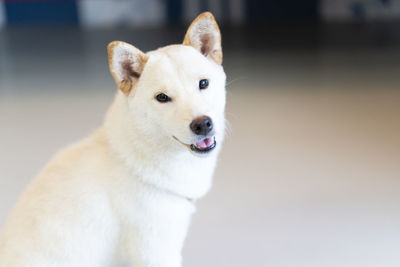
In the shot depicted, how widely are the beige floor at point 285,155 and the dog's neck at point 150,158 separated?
474 millimetres

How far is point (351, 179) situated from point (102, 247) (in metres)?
1.41

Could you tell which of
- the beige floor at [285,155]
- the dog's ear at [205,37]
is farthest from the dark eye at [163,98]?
the beige floor at [285,155]

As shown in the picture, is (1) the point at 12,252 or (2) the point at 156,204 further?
(2) the point at 156,204

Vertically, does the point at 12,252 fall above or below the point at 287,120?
above

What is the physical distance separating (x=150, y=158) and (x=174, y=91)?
232 millimetres

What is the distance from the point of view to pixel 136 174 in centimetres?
142

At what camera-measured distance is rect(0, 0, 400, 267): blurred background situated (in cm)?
193

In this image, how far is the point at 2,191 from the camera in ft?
7.65

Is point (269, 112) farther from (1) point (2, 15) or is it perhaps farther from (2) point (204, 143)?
(1) point (2, 15)

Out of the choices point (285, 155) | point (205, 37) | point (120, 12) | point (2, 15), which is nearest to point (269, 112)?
point (285, 155)

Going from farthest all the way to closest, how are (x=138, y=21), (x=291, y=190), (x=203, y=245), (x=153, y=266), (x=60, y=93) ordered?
(x=138, y=21), (x=60, y=93), (x=291, y=190), (x=203, y=245), (x=153, y=266)

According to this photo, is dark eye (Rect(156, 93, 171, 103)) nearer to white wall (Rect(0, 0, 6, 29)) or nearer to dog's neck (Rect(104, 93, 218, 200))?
dog's neck (Rect(104, 93, 218, 200))

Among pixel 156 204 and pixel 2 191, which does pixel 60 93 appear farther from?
pixel 156 204

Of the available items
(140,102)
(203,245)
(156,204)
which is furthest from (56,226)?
(203,245)
